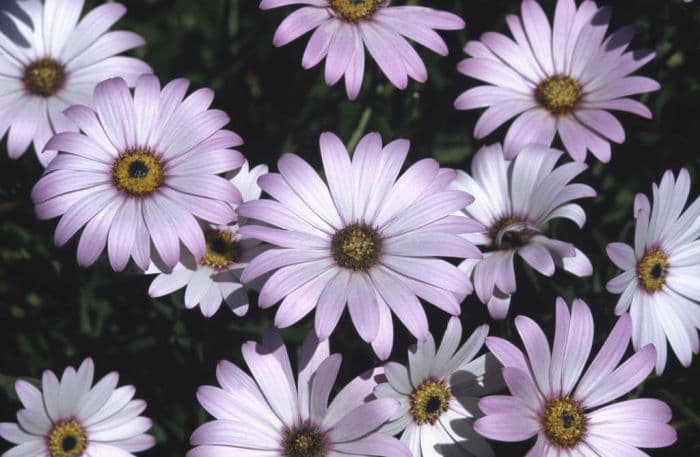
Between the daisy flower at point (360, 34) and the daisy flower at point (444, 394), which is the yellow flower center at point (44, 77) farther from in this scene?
the daisy flower at point (444, 394)

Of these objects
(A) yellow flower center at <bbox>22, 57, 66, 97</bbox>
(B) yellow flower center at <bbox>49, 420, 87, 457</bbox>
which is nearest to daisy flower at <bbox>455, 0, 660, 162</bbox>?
(A) yellow flower center at <bbox>22, 57, 66, 97</bbox>

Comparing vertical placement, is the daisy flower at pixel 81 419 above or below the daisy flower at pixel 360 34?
below

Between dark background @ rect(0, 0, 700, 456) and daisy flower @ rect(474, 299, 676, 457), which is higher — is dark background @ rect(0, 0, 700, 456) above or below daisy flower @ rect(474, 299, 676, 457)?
above

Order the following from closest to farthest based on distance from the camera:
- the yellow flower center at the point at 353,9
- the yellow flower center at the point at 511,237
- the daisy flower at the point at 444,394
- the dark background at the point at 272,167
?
the daisy flower at the point at 444,394 < the yellow flower center at the point at 511,237 < the yellow flower center at the point at 353,9 < the dark background at the point at 272,167

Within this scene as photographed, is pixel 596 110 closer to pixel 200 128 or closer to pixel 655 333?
pixel 655 333

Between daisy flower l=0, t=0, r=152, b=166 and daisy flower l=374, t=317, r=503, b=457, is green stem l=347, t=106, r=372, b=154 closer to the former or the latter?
daisy flower l=0, t=0, r=152, b=166

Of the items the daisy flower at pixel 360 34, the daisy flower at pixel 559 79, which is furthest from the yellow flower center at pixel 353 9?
the daisy flower at pixel 559 79
